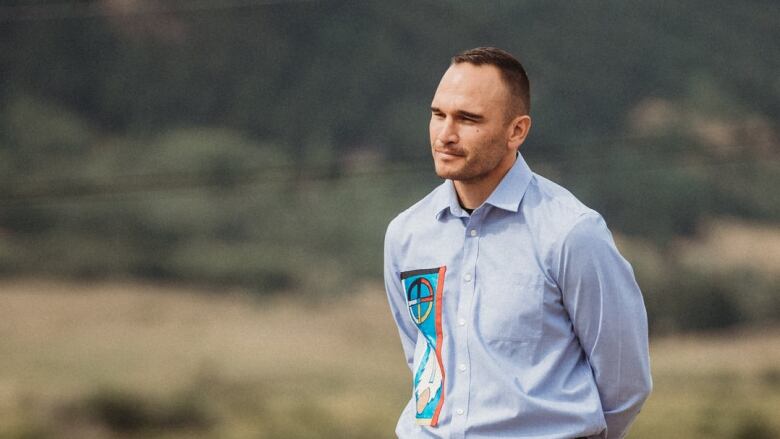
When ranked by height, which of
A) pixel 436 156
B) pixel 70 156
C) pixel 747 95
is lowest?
pixel 436 156

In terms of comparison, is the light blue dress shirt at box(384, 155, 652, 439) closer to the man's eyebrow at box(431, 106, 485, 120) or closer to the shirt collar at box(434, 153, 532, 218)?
the shirt collar at box(434, 153, 532, 218)

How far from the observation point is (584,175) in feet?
24.2

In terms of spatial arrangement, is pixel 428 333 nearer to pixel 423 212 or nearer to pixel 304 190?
pixel 423 212

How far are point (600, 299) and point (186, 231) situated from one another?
210 inches

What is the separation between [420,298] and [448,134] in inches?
15.2

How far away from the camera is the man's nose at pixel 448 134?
8.22 feet

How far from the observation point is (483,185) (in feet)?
8.54

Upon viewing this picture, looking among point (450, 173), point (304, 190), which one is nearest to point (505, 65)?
point (450, 173)

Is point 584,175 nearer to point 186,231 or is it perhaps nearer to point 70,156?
point 186,231

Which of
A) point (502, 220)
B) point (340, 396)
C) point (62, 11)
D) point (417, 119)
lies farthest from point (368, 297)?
point (502, 220)

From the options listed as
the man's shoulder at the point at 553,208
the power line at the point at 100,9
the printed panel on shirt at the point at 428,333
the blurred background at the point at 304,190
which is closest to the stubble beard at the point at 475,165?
the man's shoulder at the point at 553,208

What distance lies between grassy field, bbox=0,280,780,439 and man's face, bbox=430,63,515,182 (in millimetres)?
4910

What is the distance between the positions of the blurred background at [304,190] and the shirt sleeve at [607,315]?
15.8ft

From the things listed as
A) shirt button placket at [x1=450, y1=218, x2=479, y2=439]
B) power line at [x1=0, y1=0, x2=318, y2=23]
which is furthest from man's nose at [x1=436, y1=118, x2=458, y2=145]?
power line at [x1=0, y1=0, x2=318, y2=23]
